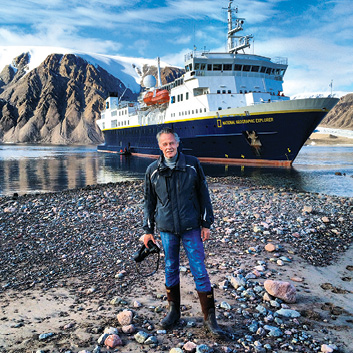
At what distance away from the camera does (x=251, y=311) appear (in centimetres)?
409

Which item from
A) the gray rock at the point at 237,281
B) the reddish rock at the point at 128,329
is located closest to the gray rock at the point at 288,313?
the gray rock at the point at 237,281

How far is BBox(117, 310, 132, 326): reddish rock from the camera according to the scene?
3770 mm

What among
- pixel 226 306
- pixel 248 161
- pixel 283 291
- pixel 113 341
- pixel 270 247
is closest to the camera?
pixel 113 341

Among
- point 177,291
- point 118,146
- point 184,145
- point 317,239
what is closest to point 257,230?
point 317,239

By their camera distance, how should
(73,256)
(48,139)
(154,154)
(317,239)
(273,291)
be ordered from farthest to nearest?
(48,139)
(154,154)
(317,239)
(73,256)
(273,291)

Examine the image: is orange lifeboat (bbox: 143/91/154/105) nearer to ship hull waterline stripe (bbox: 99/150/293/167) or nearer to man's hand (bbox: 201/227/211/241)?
ship hull waterline stripe (bbox: 99/150/293/167)

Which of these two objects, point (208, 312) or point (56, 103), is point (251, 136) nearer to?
point (208, 312)

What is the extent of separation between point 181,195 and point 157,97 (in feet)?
115

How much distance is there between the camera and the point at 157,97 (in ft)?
121

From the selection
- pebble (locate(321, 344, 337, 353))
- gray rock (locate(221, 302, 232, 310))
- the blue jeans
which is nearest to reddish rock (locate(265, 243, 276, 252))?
gray rock (locate(221, 302, 232, 310))

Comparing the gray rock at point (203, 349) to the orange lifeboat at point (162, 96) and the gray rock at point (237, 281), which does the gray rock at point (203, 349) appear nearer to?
the gray rock at point (237, 281)

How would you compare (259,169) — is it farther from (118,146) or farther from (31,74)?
(31,74)

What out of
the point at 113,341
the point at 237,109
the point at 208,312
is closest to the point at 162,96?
the point at 237,109

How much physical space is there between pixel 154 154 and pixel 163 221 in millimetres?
38095
